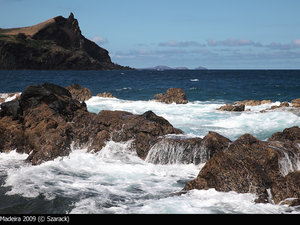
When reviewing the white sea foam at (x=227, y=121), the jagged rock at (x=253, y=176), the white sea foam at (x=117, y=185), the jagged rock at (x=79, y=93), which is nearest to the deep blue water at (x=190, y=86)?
the jagged rock at (x=79, y=93)

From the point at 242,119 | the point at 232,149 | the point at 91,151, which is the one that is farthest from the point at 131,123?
the point at 242,119

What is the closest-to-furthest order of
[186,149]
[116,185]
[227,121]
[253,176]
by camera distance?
[253,176] → [116,185] → [186,149] → [227,121]

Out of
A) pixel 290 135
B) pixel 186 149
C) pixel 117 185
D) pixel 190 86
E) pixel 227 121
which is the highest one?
pixel 190 86

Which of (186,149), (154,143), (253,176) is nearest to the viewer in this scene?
(253,176)

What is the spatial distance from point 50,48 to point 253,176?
539ft

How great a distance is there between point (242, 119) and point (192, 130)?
5754mm

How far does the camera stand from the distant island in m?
146

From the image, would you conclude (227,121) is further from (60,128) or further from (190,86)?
(190,86)

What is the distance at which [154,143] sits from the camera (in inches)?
524

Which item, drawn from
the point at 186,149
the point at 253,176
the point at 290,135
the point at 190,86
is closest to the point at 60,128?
the point at 186,149

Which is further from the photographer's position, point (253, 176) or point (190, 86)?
point (190, 86)

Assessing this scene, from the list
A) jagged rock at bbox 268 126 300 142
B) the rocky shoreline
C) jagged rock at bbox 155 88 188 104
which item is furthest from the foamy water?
jagged rock at bbox 155 88 188 104

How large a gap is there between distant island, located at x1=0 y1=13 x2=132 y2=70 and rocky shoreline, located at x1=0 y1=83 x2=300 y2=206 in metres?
141
